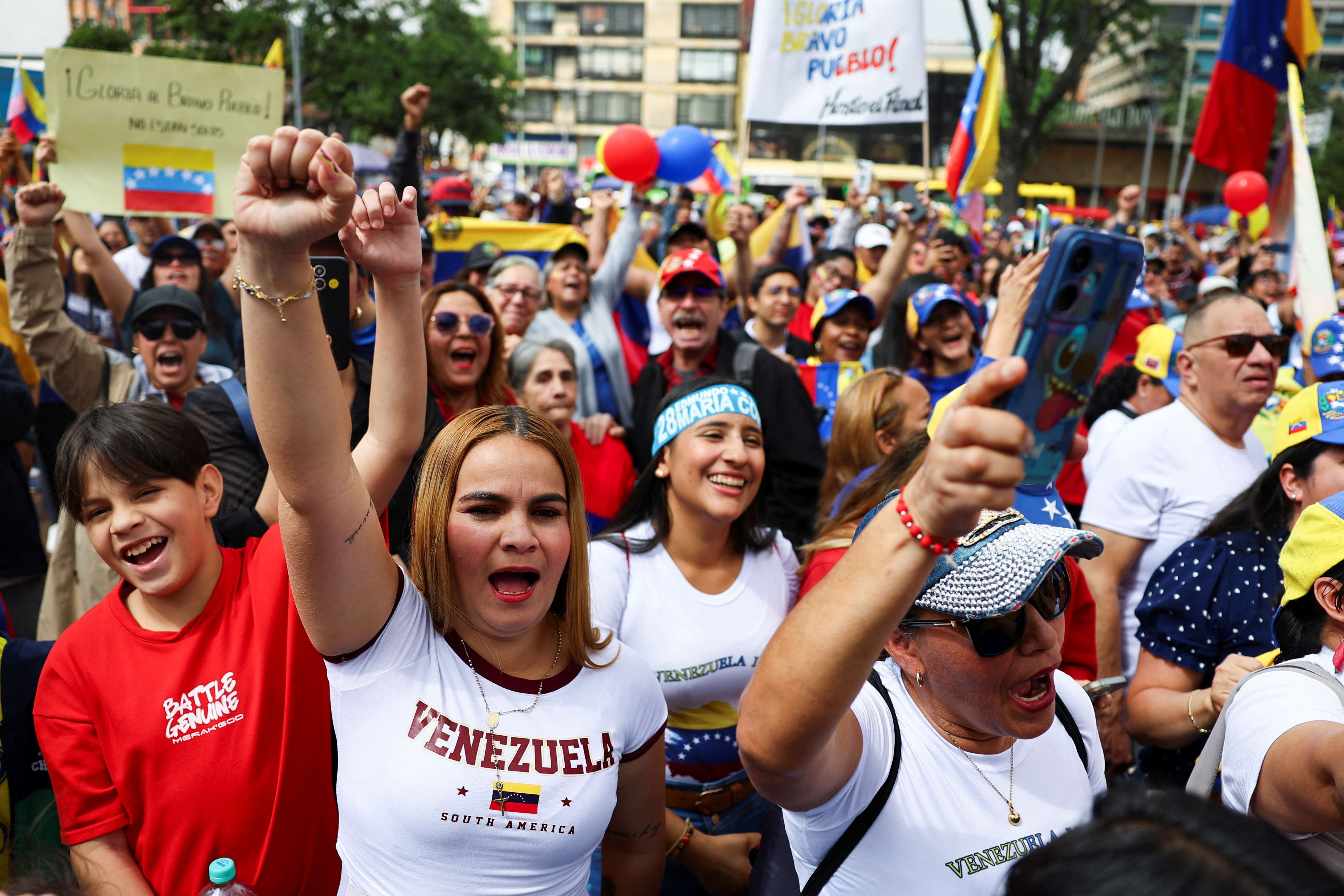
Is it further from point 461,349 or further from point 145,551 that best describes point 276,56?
point 145,551

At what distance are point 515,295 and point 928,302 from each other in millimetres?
2133

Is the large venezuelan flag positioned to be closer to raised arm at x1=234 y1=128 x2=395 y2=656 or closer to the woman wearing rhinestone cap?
the woman wearing rhinestone cap

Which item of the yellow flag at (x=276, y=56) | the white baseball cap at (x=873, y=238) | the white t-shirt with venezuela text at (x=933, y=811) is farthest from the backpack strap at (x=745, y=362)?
the yellow flag at (x=276, y=56)

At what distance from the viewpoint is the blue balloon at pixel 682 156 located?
807cm

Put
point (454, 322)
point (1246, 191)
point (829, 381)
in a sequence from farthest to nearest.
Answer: point (1246, 191)
point (829, 381)
point (454, 322)

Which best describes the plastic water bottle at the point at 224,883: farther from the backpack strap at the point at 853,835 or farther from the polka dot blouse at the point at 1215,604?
the polka dot blouse at the point at 1215,604

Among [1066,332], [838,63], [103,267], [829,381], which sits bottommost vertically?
[829,381]

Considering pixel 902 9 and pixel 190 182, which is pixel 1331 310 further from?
pixel 190 182

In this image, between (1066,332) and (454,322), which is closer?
(1066,332)

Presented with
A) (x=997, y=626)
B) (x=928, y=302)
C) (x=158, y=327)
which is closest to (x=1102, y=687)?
(x=997, y=626)

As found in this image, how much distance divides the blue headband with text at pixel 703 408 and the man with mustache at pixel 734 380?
26.3 inches

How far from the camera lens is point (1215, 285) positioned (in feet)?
27.0

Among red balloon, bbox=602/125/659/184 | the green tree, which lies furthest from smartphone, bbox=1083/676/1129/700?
the green tree

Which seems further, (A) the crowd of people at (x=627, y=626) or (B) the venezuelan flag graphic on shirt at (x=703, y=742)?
(B) the venezuelan flag graphic on shirt at (x=703, y=742)
